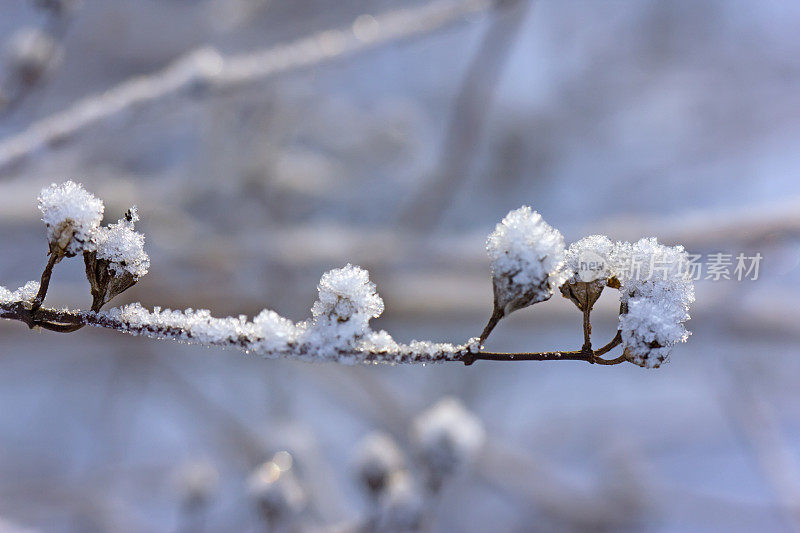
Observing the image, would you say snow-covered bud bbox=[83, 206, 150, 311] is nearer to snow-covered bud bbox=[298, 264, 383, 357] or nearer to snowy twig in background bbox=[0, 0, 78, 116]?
snow-covered bud bbox=[298, 264, 383, 357]

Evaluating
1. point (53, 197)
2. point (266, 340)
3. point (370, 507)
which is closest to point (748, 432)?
point (370, 507)

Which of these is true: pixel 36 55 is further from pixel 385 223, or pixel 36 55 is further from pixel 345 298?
pixel 385 223

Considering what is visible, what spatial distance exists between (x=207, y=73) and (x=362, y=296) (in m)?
0.84

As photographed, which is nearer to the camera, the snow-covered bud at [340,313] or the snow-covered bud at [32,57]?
the snow-covered bud at [340,313]

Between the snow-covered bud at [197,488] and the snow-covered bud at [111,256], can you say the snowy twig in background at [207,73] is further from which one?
the snow-covered bud at [197,488]

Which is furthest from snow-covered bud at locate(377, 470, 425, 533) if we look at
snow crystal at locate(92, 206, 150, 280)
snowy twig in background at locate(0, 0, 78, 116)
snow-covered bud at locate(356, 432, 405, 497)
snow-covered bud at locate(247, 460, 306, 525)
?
snowy twig in background at locate(0, 0, 78, 116)

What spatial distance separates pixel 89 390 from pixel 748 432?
4555mm

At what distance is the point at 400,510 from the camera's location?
1.48 meters

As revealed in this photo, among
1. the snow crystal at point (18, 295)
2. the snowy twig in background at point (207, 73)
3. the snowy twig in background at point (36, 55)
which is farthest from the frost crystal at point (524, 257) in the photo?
the snowy twig in background at point (36, 55)

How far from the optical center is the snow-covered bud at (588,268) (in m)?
0.73

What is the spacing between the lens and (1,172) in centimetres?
94

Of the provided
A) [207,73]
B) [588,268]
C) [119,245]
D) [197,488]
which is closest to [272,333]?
[119,245]

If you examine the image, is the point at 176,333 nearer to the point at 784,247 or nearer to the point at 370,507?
the point at 370,507

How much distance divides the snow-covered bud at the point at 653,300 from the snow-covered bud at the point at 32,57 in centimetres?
131
